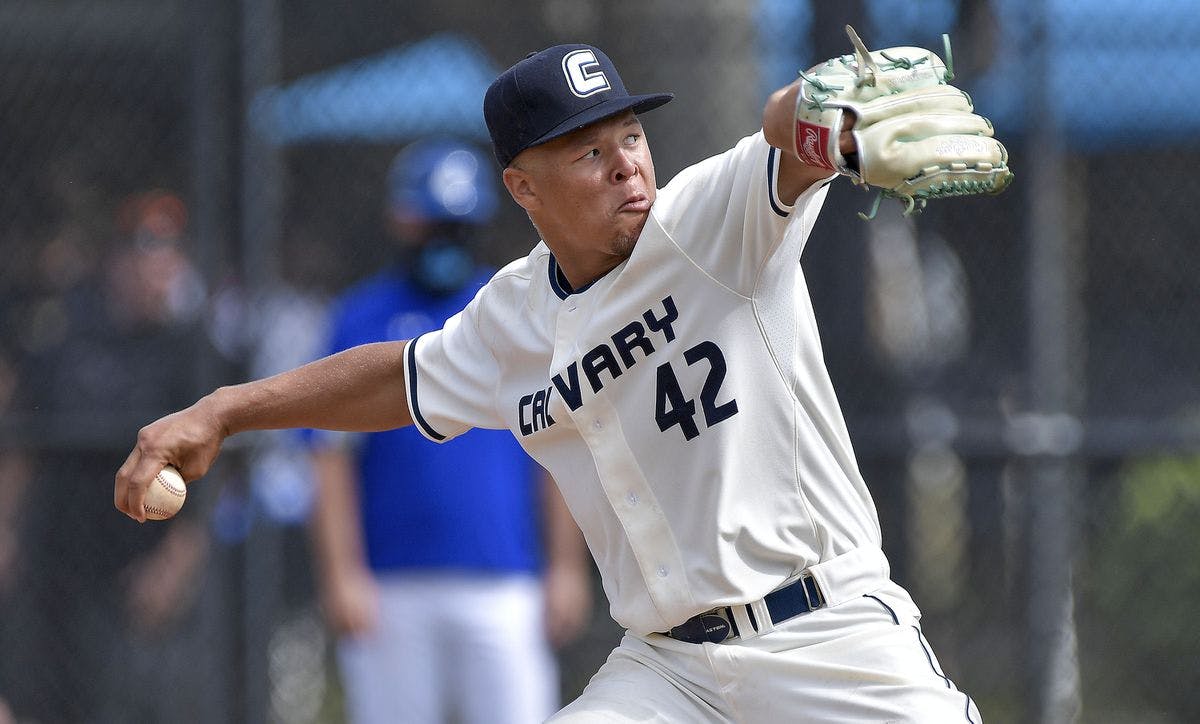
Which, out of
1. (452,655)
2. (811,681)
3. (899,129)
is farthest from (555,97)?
(452,655)

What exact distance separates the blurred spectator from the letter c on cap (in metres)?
2.88

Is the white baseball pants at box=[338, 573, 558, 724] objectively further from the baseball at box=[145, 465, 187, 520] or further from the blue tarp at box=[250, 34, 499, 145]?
the baseball at box=[145, 465, 187, 520]

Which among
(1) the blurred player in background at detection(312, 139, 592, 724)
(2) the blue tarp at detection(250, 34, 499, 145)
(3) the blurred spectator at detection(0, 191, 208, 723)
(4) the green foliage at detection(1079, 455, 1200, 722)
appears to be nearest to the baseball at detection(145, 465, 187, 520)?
(1) the blurred player in background at detection(312, 139, 592, 724)

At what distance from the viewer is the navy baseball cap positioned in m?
3.38

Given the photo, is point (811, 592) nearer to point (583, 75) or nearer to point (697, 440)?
point (697, 440)

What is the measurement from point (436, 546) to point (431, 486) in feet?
0.71

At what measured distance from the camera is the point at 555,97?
341 cm

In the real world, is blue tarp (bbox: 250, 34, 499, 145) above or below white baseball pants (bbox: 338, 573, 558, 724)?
above

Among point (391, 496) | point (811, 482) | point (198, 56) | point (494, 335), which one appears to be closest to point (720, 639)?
point (811, 482)

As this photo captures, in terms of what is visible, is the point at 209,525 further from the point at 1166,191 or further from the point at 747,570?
the point at 1166,191

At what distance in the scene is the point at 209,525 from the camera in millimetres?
5871

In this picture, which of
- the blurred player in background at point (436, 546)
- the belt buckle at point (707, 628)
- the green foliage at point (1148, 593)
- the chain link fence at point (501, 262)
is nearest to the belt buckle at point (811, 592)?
the belt buckle at point (707, 628)

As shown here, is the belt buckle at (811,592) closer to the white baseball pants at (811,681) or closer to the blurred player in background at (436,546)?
the white baseball pants at (811,681)

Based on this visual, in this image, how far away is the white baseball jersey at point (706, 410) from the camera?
321 centimetres
